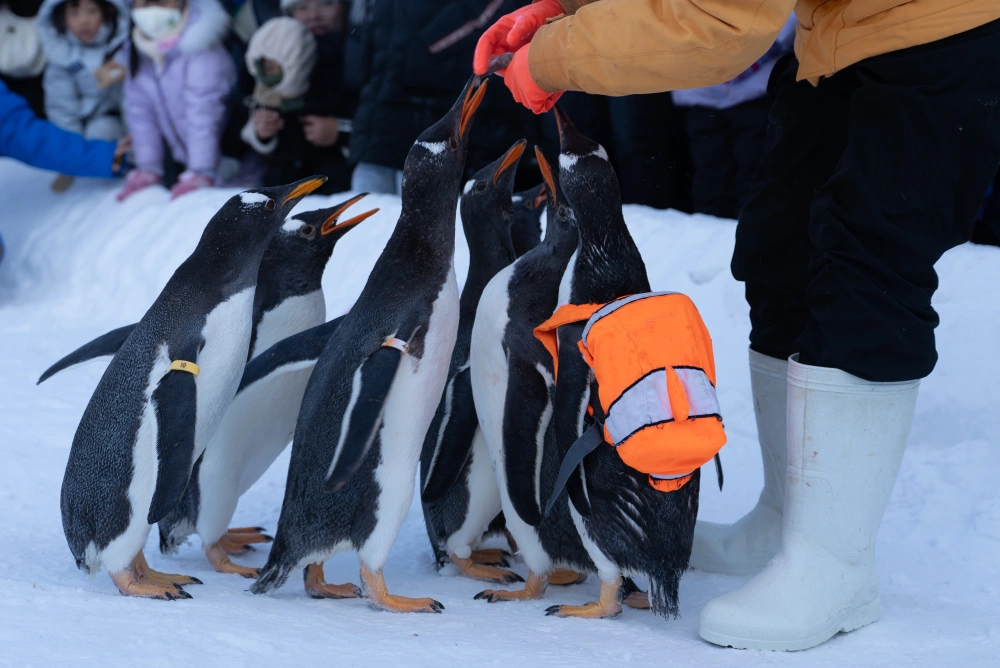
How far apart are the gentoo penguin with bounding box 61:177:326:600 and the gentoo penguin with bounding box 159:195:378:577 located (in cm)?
17

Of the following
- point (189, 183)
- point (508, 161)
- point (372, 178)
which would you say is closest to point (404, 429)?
point (508, 161)

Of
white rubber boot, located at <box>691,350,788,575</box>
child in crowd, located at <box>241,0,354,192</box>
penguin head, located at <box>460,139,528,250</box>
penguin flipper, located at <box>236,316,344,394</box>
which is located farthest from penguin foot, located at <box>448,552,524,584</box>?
child in crowd, located at <box>241,0,354,192</box>

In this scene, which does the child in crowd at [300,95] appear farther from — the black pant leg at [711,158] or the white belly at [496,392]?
the white belly at [496,392]

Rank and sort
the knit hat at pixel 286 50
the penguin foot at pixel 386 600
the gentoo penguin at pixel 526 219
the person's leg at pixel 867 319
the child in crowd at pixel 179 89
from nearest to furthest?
the person's leg at pixel 867 319
the penguin foot at pixel 386 600
the gentoo penguin at pixel 526 219
the knit hat at pixel 286 50
the child in crowd at pixel 179 89

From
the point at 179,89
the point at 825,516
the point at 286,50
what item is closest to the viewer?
the point at 825,516

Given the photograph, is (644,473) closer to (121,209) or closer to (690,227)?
(690,227)

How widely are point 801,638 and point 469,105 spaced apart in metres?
1.17

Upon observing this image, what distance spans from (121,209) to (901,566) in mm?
4500

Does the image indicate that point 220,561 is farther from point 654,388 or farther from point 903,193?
point 903,193

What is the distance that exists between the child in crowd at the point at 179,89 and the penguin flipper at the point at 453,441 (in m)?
3.52

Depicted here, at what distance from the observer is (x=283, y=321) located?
237cm

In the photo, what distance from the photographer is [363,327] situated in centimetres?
198

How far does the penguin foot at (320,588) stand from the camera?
78.8 inches

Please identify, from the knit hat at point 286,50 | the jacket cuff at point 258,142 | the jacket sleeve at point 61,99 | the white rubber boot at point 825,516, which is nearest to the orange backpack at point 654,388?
the white rubber boot at point 825,516
